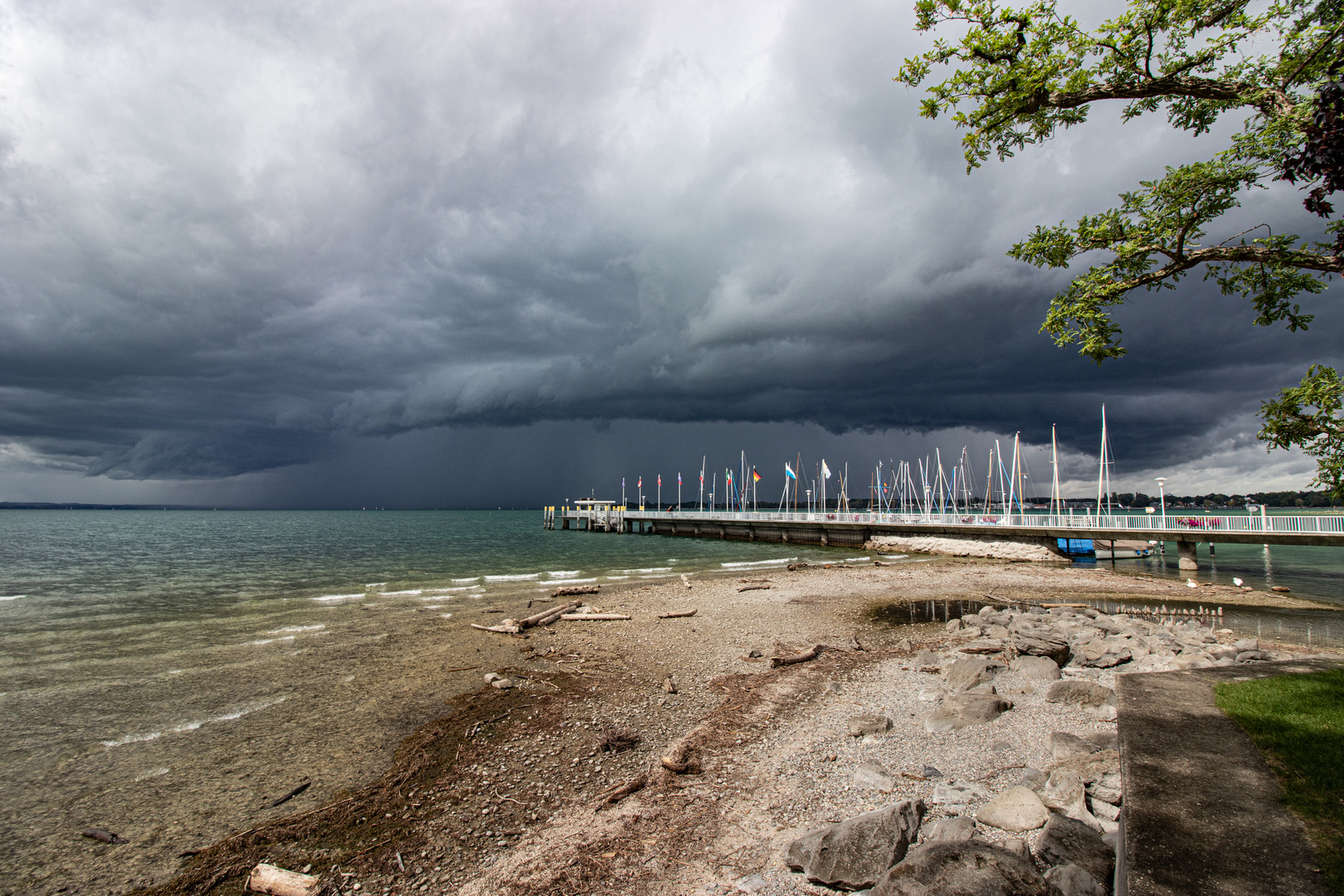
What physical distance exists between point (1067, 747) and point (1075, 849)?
349cm

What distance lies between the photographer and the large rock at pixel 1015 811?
621 centimetres

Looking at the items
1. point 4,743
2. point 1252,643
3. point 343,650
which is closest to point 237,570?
point 343,650

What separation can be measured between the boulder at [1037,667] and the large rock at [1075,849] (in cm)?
740

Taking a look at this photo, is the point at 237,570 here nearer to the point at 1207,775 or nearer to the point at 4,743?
the point at 4,743

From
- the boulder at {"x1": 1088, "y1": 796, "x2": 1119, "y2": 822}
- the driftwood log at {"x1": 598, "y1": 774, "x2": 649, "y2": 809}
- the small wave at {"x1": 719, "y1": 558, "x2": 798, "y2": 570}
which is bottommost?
the small wave at {"x1": 719, "y1": 558, "x2": 798, "y2": 570}

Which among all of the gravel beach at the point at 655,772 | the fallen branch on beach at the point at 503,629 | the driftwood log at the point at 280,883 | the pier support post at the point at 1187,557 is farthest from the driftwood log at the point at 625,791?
the pier support post at the point at 1187,557

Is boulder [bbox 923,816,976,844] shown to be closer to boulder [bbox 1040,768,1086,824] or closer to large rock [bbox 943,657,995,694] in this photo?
boulder [bbox 1040,768,1086,824]

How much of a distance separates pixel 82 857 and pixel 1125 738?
1237cm

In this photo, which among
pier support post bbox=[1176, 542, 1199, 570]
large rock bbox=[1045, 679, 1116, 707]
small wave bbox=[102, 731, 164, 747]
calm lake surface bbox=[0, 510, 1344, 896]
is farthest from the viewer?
pier support post bbox=[1176, 542, 1199, 570]

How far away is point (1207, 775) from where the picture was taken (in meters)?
5.31

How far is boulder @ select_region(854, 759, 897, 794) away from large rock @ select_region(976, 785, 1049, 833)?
51.0 inches

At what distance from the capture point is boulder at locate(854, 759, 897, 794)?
7676mm

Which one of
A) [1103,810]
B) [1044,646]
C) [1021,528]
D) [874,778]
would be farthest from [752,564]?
[1103,810]

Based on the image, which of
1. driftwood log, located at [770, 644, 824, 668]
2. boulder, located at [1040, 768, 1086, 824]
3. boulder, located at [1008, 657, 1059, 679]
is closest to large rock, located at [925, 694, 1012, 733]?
boulder, located at [1008, 657, 1059, 679]
